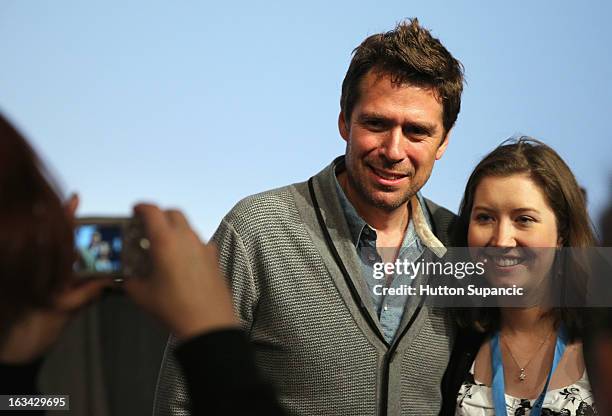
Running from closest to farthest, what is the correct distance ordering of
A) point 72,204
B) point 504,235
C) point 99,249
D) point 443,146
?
1. point 72,204
2. point 99,249
3. point 504,235
4. point 443,146

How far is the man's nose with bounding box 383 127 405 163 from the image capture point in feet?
5.25

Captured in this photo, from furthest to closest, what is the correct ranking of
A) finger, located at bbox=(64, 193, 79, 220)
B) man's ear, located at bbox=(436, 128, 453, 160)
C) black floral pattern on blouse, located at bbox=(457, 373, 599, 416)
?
man's ear, located at bbox=(436, 128, 453, 160), black floral pattern on blouse, located at bbox=(457, 373, 599, 416), finger, located at bbox=(64, 193, 79, 220)

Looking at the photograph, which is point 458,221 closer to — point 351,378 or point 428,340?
point 428,340

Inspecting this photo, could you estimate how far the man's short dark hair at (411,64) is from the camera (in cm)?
161

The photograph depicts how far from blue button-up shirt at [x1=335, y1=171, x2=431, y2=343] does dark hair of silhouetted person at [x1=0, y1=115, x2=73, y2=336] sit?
1.09 metres

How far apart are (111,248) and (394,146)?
841 millimetres

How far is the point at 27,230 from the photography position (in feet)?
1.69

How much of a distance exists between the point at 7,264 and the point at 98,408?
149cm

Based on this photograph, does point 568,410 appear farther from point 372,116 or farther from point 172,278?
point 172,278

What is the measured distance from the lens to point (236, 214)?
Answer: 62.9 inches

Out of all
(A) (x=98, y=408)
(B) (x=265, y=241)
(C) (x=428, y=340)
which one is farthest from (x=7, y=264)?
(A) (x=98, y=408)

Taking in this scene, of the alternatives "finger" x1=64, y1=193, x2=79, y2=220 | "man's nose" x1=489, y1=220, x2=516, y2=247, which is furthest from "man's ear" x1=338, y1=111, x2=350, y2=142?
"finger" x1=64, y1=193, x2=79, y2=220

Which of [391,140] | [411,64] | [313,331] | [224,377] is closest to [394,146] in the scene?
[391,140]

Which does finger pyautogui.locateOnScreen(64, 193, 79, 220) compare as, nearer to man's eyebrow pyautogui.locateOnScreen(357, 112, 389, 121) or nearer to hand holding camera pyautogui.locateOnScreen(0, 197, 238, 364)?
hand holding camera pyautogui.locateOnScreen(0, 197, 238, 364)
